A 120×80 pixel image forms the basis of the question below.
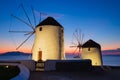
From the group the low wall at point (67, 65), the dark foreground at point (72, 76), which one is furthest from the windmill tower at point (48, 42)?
the dark foreground at point (72, 76)

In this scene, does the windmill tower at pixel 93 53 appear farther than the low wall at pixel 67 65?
Yes

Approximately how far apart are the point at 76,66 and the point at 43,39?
10.3 m

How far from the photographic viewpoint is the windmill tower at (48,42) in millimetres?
26000

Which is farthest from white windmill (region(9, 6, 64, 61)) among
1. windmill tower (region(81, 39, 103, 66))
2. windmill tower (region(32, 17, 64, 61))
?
windmill tower (region(81, 39, 103, 66))

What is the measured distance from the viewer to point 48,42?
26.0 meters

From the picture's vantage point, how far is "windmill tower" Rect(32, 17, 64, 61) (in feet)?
Result: 85.3

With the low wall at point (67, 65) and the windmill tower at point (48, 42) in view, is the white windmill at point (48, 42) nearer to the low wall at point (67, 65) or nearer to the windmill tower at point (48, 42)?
the windmill tower at point (48, 42)

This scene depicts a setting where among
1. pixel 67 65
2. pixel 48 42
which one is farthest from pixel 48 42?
pixel 67 65

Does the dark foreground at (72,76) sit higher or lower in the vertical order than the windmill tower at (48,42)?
lower

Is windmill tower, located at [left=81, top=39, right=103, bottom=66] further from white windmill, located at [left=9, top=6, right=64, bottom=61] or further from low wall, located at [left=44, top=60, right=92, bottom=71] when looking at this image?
low wall, located at [left=44, top=60, right=92, bottom=71]

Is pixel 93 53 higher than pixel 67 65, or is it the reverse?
pixel 93 53

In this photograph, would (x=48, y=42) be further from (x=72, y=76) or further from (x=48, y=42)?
(x=72, y=76)

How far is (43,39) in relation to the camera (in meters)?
26.2

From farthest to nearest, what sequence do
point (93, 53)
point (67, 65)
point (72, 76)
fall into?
point (93, 53), point (67, 65), point (72, 76)
